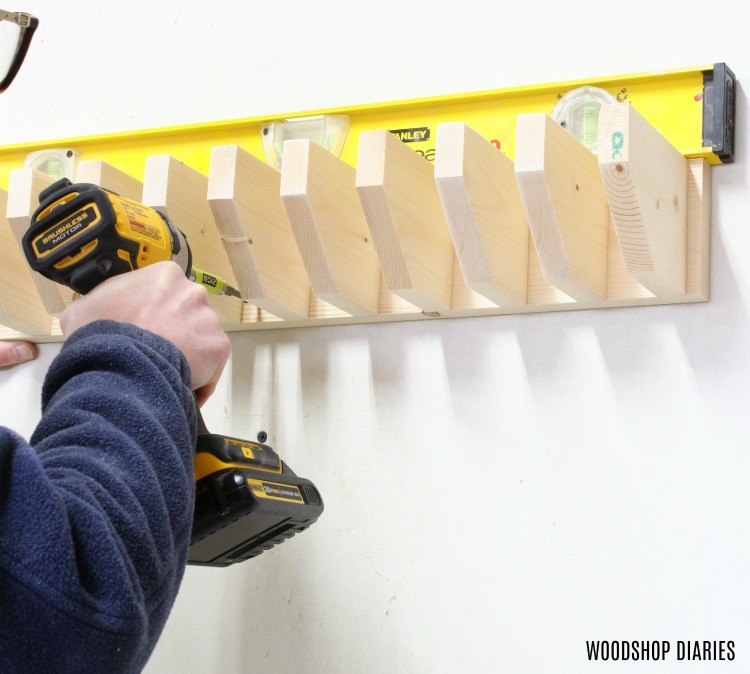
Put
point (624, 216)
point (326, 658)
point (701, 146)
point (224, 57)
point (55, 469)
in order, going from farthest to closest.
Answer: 1. point (224, 57)
2. point (326, 658)
3. point (701, 146)
4. point (624, 216)
5. point (55, 469)

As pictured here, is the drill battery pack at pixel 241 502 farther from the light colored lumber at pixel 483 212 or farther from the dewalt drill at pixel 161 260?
the light colored lumber at pixel 483 212

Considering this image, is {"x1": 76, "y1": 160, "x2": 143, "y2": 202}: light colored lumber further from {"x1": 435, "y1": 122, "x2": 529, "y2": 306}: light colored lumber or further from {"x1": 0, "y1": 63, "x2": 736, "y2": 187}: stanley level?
{"x1": 435, "y1": 122, "x2": 529, "y2": 306}: light colored lumber

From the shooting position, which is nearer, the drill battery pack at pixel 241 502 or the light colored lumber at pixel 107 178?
the drill battery pack at pixel 241 502

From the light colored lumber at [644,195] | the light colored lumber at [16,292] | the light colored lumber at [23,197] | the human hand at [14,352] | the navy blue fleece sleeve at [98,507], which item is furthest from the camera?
the human hand at [14,352]

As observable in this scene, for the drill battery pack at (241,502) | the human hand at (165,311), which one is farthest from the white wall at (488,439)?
the human hand at (165,311)

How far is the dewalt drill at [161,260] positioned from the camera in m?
0.94

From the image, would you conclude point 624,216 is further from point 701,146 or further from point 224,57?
point 224,57

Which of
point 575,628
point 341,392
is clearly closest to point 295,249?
point 341,392

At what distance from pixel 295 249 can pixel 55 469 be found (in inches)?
20.7

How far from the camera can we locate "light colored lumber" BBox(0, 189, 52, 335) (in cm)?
123

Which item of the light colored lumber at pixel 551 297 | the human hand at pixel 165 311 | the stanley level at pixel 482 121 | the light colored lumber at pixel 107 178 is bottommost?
the human hand at pixel 165 311

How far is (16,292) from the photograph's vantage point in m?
1.26

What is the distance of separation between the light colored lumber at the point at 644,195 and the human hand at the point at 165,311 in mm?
375

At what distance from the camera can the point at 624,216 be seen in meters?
0.93
